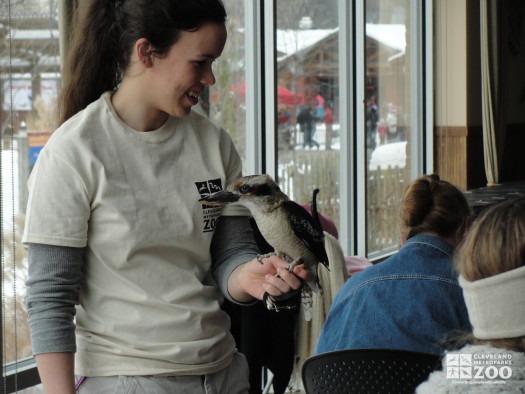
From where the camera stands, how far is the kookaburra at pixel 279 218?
3.28 ft

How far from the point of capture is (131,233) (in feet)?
4.02

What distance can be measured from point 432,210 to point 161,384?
108 centimetres

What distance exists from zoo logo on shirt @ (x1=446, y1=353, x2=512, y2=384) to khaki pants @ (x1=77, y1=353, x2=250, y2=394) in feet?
1.31

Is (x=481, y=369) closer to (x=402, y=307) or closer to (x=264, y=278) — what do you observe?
(x=264, y=278)

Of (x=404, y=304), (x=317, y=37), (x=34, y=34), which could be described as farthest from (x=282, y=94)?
(x=404, y=304)

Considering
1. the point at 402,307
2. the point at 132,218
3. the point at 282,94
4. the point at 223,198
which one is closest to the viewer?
the point at 223,198

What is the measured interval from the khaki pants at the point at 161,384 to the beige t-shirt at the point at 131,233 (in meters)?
0.01

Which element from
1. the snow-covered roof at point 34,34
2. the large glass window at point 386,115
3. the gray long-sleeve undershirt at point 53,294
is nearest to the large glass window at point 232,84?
the snow-covered roof at point 34,34

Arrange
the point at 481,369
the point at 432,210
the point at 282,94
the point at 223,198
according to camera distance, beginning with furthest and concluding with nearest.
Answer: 1. the point at 282,94
2. the point at 432,210
3. the point at 481,369
4. the point at 223,198

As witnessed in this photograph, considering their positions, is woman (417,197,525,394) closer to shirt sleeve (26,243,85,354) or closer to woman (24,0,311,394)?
woman (24,0,311,394)

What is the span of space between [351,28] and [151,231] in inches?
168

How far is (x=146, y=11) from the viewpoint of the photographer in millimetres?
1249

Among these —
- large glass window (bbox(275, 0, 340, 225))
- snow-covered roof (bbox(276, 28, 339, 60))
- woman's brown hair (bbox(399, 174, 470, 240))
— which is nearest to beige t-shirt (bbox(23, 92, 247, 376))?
woman's brown hair (bbox(399, 174, 470, 240))

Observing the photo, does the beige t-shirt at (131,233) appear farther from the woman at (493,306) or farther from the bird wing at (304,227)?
the woman at (493,306)
